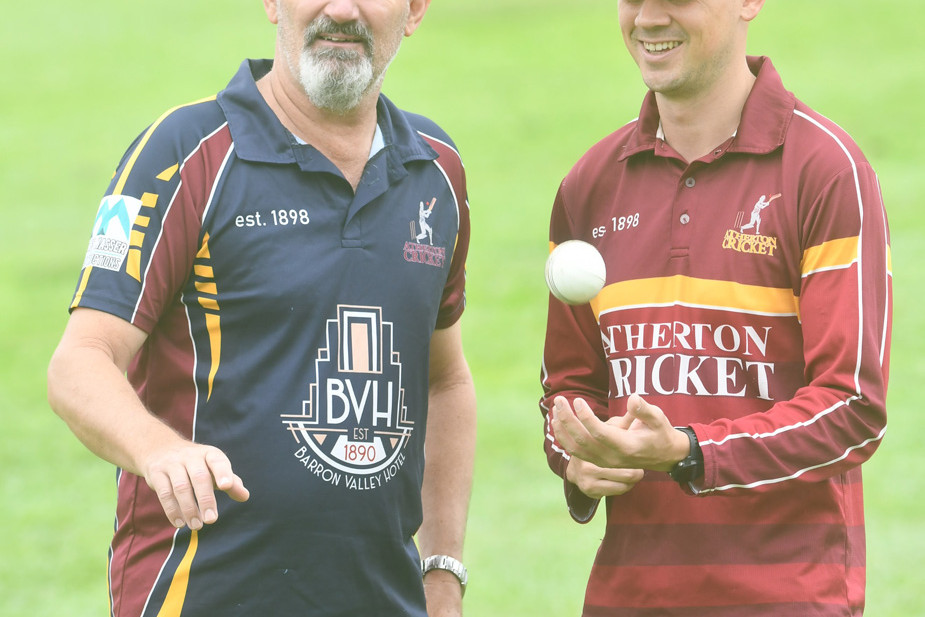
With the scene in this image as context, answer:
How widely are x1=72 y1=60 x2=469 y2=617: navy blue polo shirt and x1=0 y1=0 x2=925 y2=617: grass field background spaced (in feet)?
20.0

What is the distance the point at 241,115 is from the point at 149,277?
55cm

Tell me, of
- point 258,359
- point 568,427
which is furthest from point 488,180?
point 568,427

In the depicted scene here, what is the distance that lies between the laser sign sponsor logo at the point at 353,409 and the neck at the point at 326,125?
0.43m

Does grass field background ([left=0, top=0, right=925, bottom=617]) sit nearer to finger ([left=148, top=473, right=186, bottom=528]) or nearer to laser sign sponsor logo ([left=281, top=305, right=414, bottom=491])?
laser sign sponsor logo ([left=281, top=305, right=414, bottom=491])

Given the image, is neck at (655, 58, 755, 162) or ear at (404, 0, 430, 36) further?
ear at (404, 0, 430, 36)

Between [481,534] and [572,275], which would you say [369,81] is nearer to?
[572,275]

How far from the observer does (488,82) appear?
25641 mm

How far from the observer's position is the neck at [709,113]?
391 centimetres

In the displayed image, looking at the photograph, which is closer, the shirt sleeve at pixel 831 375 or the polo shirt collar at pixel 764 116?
the shirt sleeve at pixel 831 375

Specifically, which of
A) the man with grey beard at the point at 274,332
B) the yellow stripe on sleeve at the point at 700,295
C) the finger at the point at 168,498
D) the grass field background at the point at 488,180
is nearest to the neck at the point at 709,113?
the yellow stripe on sleeve at the point at 700,295

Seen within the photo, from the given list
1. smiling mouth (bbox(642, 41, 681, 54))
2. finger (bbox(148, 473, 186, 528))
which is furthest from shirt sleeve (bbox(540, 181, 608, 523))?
finger (bbox(148, 473, 186, 528))

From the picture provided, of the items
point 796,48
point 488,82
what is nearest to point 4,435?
point 488,82

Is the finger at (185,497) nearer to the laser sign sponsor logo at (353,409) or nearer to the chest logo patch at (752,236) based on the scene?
the laser sign sponsor logo at (353,409)

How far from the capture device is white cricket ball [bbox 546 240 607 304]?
12.6 feet
